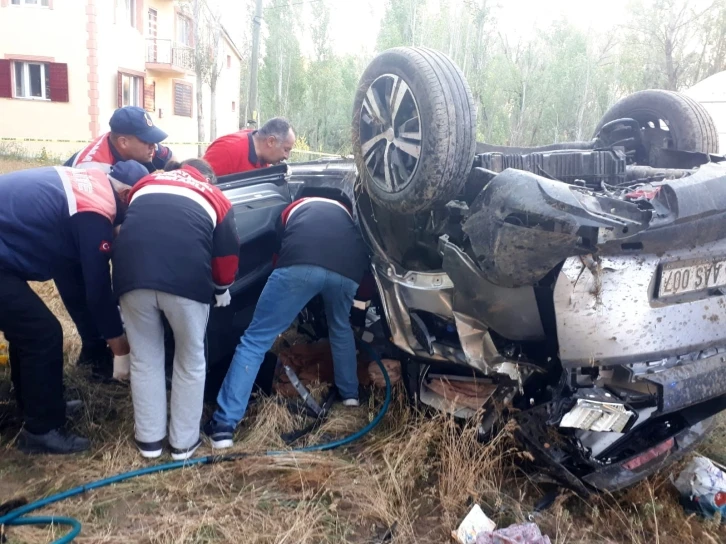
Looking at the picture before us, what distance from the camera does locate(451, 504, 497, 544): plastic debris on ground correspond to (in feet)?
8.30

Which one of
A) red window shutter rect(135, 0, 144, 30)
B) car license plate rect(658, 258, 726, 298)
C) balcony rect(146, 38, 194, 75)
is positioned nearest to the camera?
car license plate rect(658, 258, 726, 298)

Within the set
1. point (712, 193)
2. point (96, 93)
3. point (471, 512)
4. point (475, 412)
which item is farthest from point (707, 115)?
point (96, 93)

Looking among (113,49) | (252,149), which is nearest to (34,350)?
(252,149)

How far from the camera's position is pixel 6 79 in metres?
18.9

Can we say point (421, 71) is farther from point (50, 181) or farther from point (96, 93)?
point (96, 93)

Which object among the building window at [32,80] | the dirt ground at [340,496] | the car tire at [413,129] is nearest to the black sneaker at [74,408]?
the dirt ground at [340,496]

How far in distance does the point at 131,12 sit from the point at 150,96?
278cm

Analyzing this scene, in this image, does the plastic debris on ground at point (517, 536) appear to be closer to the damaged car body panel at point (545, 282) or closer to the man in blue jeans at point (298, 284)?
the damaged car body panel at point (545, 282)

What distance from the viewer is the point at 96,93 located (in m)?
19.4

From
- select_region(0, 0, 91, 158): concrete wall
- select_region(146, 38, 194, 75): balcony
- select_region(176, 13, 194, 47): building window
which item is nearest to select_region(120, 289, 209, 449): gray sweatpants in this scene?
select_region(0, 0, 91, 158): concrete wall

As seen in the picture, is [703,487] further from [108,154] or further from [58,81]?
[58,81]

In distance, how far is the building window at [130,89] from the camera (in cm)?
2073

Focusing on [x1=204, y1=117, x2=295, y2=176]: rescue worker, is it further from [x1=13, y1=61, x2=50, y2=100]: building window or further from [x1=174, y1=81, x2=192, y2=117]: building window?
[x1=174, y1=81, x2=192, y2=117]: building window

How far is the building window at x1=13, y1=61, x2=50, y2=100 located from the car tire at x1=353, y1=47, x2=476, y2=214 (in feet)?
62.9
